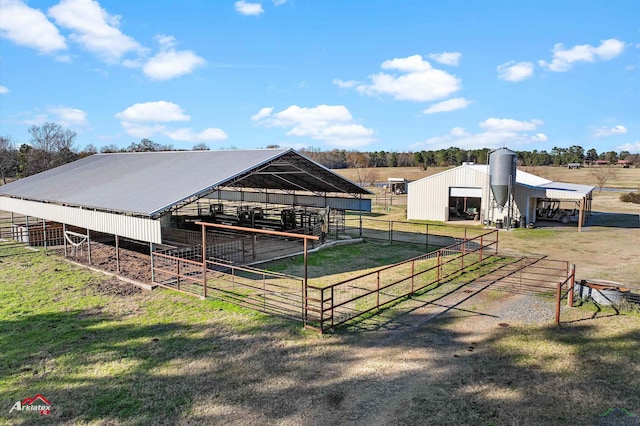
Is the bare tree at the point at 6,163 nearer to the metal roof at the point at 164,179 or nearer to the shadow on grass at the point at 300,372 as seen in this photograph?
the metal roof at the point at 164,179

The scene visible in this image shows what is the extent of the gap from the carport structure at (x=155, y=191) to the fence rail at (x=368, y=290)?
533 cm

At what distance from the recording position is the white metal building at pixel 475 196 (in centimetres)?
2894

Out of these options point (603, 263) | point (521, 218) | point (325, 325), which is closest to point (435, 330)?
point (325, 325)

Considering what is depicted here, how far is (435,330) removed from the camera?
410 inches

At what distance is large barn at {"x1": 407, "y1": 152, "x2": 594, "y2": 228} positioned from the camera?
1139 inches

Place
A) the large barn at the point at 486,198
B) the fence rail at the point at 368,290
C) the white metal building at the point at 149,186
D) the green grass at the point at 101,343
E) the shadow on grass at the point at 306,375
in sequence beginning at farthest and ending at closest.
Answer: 1. the large barn at the point at 486,198
2. the white metal building at the point at 149,186
3. the fence rail at the point at 368,290
4. the green grass at the point at 101,343
5. the shadow on grass at the point at 306,375

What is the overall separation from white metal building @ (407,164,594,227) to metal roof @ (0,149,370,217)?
40.9 feet

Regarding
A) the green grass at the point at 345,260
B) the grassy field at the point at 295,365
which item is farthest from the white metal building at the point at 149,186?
the grassy field at the point at 295,365

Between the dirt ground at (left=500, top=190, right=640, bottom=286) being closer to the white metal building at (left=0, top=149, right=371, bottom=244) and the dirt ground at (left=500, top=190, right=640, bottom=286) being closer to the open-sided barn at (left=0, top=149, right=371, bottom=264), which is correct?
the open-sided barn at (left=0, top=149, right=371, bottom=264)

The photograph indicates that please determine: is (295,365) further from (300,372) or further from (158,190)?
(158,190)

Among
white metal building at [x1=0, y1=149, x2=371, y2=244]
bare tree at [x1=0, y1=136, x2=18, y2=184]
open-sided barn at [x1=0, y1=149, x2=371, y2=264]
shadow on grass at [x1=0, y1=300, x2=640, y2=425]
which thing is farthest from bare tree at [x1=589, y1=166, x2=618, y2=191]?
bare tree at [x1=0, y1=136, x2=18, y2=184]

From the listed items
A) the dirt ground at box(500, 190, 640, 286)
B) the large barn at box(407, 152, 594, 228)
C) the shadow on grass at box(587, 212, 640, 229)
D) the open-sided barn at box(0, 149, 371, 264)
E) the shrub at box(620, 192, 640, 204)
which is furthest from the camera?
the shrub at box(620, 192, 640, 204)

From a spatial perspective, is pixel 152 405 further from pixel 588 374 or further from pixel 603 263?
pixel 603 263

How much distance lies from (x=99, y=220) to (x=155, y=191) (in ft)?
7.59
